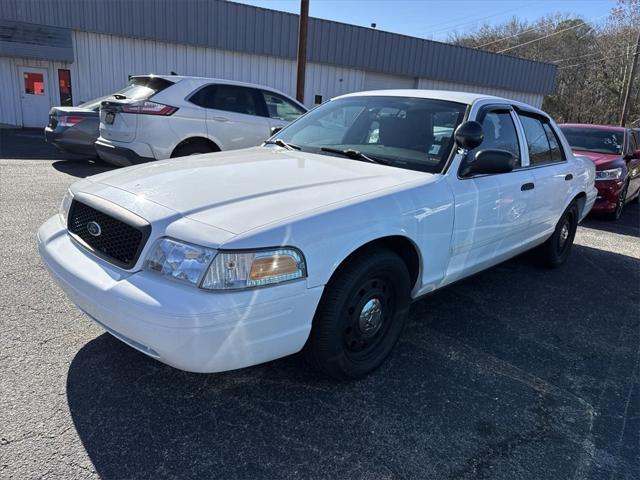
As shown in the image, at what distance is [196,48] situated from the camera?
1892cm

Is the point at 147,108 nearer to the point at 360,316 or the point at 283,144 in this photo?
the point at 283,144

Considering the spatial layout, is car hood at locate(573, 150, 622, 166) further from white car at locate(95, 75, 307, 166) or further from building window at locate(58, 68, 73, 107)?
building window at locate(58, 68, 73, 107)

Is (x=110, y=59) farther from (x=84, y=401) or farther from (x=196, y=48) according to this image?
(x=84, y=401)

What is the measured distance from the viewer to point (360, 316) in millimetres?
2693

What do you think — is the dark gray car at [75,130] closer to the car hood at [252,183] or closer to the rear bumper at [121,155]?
the rear bumper at [121,155]

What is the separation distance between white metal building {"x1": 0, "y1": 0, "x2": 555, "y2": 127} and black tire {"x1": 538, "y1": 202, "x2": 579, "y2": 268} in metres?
16.9

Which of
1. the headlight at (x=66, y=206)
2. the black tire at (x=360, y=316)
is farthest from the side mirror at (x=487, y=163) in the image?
the headlight at (x=66, y=206)

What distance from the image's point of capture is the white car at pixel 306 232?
2102 millimetres

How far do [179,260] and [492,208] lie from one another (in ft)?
7.53

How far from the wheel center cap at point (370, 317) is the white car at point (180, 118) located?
206 inches

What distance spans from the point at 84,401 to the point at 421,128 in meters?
2.69

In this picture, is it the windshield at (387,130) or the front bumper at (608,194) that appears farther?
the front bumper at (608,194)

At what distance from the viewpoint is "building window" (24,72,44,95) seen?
1720 centimetres

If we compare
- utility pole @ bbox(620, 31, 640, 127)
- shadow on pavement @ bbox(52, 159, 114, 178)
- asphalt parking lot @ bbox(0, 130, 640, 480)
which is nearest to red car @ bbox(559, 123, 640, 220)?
asphalt parking lot @ bbox(0, 130, 640, 480)
